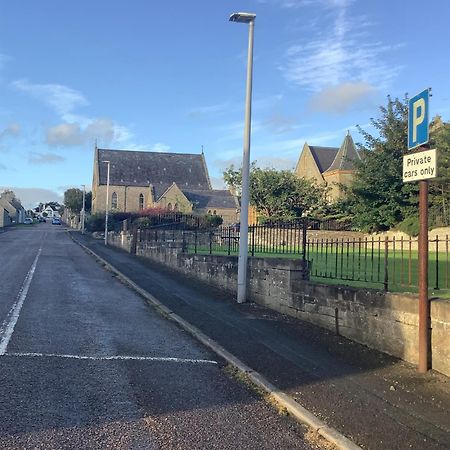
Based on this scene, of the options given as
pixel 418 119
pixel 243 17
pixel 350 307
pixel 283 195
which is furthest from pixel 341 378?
pixel 283 195

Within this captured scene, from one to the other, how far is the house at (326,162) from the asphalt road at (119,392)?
49780 millimetres

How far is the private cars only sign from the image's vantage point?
248 inches

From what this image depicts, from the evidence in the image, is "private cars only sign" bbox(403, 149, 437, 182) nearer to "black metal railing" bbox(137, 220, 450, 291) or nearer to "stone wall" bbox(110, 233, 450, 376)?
"black metal railing" bbox(137, 220, 450, 291)

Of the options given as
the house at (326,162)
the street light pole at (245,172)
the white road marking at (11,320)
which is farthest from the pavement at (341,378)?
the house at (326,162)

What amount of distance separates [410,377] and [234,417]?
8.07 ft

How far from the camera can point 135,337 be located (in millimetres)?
8727

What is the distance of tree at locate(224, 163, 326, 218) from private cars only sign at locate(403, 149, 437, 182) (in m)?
37.7

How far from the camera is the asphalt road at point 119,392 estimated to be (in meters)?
4.45

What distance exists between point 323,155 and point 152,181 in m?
36.7

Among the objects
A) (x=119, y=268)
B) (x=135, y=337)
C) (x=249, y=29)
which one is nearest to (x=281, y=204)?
(x=119, y=268)

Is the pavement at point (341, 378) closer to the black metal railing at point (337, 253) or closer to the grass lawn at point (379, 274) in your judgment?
the grass lawn at point (379, 274)

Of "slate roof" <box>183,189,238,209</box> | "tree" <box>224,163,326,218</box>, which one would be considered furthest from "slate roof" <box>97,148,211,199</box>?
"tree" <box>224,163,326,218</box>

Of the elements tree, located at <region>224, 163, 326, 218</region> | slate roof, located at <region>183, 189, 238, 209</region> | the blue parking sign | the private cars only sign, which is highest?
slate roof, located at <region>183, 189, 238, 209</region>

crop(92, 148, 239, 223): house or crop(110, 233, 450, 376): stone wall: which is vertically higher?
crop(92, 148, 239, 223): house
